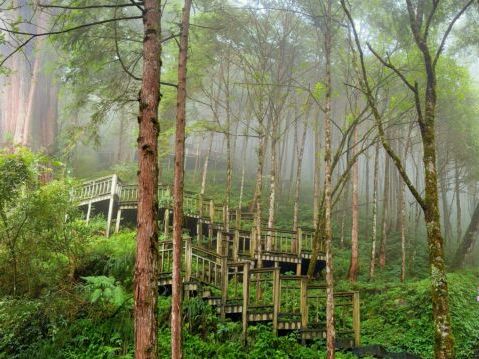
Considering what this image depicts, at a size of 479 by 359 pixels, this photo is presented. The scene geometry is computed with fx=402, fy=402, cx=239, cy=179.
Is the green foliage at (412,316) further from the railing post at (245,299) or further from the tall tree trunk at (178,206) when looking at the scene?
the tall tree trunk at (178,206)

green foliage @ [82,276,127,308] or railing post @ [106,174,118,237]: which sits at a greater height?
railing post @ [106,174,118,237]

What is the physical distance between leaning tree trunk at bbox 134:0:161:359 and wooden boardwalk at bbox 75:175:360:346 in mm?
5327

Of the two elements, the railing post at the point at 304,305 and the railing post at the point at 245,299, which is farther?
the railing post at the point at 304,305

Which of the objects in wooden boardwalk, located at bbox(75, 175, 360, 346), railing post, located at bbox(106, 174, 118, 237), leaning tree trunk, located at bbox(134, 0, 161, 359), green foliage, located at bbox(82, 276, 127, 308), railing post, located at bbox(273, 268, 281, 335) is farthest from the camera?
railing post, located at bbox(106, 174, 118, 237)

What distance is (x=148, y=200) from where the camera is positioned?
203 inches

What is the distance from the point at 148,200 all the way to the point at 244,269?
5.54 meters

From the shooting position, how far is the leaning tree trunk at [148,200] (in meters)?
4.74

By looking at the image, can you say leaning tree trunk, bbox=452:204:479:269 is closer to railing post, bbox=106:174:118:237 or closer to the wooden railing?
railing post, bbox=106:174:118:237

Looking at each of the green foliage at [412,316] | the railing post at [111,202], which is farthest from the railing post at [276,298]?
the railing post at [111,202]

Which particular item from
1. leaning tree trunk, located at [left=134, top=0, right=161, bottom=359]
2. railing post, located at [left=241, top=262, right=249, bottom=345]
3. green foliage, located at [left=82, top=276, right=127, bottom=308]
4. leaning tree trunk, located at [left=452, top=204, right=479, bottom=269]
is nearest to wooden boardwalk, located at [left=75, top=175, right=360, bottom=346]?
railing post, located at [left=241, top=262, right=249, bottom=345]

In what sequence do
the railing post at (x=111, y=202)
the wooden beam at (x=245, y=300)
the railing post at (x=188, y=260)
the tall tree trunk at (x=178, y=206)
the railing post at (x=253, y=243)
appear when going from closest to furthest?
1. the tall tree trunk at (x=178, y=206)
2. the wooden beam at (x=245, y=300)
3. the railing post at (x=188, y=260)
4. the railing post at (x=253, y=243)
5. the railing post at (x=111, y=202)

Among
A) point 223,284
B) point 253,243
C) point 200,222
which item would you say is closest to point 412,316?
point 253,243

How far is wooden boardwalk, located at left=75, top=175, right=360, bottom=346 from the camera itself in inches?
397

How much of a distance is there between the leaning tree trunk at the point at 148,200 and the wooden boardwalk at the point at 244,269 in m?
5.33
